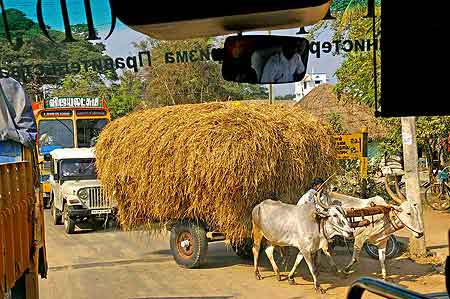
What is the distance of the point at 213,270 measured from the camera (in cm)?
1142

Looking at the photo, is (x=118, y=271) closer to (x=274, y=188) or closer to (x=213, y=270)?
(x=213, y=270)

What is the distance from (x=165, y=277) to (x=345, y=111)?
526 inches

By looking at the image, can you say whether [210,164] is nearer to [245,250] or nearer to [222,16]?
[245,250]

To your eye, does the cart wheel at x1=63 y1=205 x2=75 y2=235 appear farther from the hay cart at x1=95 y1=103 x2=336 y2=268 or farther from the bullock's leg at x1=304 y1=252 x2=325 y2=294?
the bullock's leg at x1=304 y1=252 x2=325 y2=294

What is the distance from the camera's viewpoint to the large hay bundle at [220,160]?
1044 centimetres

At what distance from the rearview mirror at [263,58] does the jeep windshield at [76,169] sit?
14.8 m

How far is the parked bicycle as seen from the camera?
18188 mm

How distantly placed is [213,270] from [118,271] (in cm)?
151

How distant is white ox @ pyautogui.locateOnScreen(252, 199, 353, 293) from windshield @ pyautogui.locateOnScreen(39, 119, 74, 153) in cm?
1226

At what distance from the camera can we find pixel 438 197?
60.6ft

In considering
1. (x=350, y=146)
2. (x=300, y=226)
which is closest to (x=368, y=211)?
(x=300, y=226)

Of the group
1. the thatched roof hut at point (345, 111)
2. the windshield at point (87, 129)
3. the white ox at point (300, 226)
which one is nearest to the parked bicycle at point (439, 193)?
the thatched roof hut at point (345, 111)

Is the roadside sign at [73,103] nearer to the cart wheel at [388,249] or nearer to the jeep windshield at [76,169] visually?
the jeep windshield at [76,169]

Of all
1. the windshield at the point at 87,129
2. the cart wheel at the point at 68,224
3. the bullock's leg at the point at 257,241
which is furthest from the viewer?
the windshield at the point at 87,129
